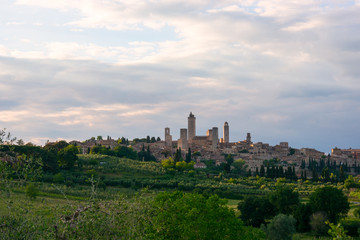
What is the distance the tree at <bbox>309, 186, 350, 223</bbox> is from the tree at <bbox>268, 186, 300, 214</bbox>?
2.32 metres

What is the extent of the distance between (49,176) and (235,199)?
85.2 feet

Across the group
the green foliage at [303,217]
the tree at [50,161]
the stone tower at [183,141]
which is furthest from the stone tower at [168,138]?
the green foliage at [303,217]

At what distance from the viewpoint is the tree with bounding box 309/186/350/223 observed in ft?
140

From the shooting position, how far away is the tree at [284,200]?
45.0 meters

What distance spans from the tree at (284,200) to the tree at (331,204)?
7.62ft

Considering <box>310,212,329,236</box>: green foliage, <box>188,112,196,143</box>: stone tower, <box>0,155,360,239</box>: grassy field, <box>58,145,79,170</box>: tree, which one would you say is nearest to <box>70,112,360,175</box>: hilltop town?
<box>188,112,196,143</box>: stone tower

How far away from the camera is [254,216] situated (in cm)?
4444

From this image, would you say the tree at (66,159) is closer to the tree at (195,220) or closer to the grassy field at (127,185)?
the grassy field at (127,185)

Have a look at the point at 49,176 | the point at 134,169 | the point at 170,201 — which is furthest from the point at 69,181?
the point at 170,201

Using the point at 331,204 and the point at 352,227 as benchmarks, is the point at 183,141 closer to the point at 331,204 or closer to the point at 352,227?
the point at 331,204

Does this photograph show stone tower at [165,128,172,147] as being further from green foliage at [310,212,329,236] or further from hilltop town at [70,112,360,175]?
green foliage at [310,212,329,236]

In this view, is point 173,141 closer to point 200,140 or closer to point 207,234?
point 200,140

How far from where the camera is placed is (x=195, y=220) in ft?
69.0

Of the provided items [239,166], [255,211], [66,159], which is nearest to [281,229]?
[255,211]
